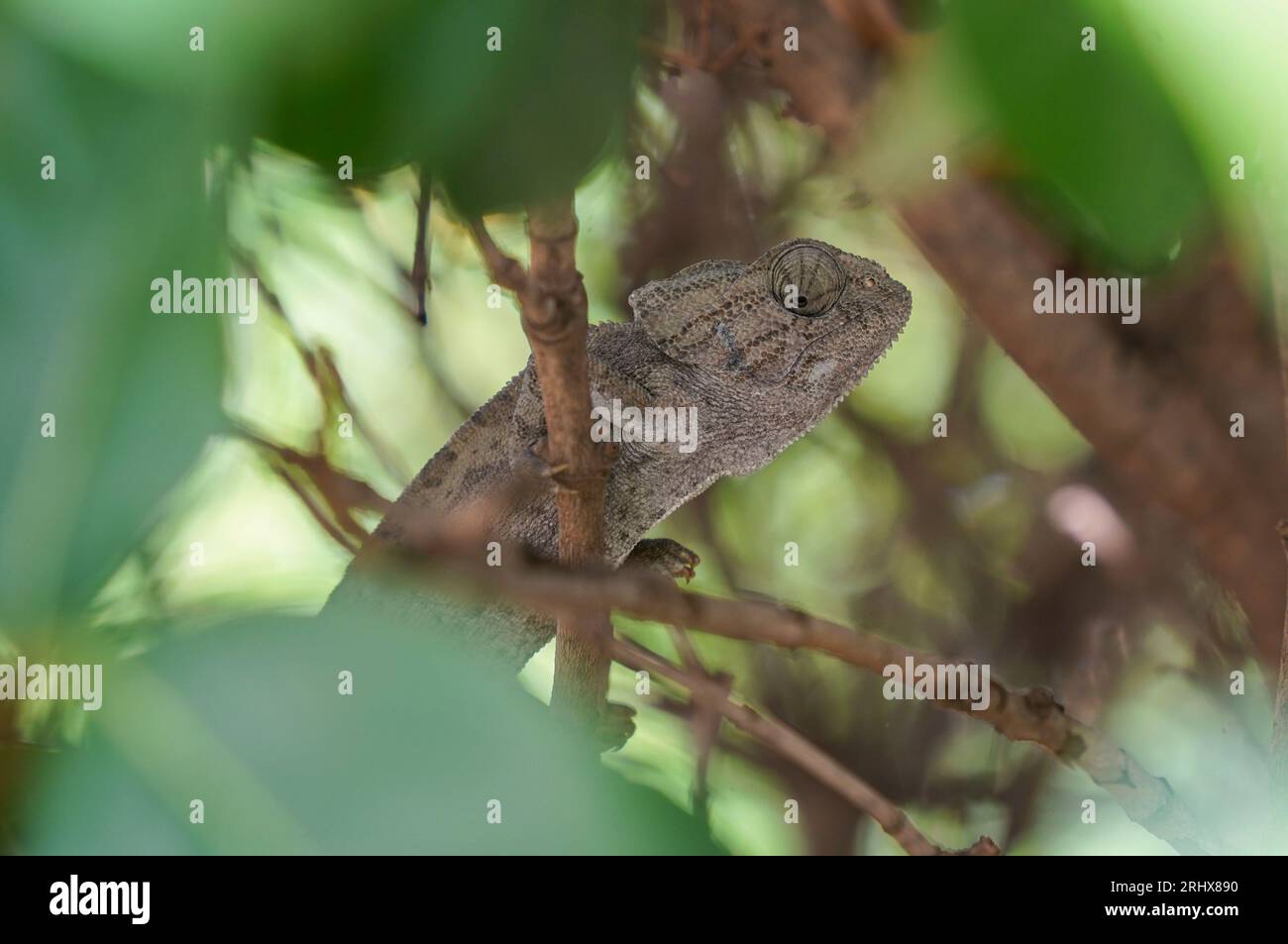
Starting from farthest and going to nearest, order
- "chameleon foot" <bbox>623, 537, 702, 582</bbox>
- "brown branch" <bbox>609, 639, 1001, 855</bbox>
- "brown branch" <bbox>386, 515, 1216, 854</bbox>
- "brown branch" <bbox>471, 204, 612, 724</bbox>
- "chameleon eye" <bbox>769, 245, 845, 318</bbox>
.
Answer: "chameleon foot" <bbox>623, 537, 702, 582</bbox> → "chameleon eye" <bbox>769, 245, 845, 318</bbox> → "brown branch" <bbox>609, 639, 1001, 855</bbox> → "brown branch" <bbox>386, 515, 1216, 854</bbox> → "brown branch" <bbox>471, 204, 612, 724</bbox>

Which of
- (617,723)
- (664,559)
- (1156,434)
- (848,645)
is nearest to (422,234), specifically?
(848,645)

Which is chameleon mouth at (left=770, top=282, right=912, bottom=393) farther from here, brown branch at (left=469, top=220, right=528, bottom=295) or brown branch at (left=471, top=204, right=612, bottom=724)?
brown branch at (left=469, top=220, right=528, bottom=295)

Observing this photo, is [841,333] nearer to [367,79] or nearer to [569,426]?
[569,426]

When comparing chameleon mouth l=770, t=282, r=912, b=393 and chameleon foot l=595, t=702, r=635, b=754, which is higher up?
chameleon mouth l=770, t=282, r=912, b=393

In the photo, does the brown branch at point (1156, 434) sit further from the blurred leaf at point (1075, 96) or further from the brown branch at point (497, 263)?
the blurred leaf at point (1075, 96)

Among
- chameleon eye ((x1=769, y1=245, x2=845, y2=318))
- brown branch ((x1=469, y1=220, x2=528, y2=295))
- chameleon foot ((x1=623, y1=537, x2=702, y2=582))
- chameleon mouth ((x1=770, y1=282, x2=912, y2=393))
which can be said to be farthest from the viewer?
chameleon foot ((x1=623, y1=537, x2=702, y2=582))

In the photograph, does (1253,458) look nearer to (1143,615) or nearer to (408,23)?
(1143,615)

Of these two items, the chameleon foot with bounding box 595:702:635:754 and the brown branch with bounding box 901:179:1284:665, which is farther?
the brown branch with bounding box 901:179:1284:665

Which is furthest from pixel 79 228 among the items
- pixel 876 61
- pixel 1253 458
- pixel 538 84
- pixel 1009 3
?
pixel 1253 458

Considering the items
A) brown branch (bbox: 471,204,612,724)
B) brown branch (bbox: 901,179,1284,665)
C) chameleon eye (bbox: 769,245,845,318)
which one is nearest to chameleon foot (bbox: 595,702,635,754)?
brown branch (bbox: 471,204,612,724)
